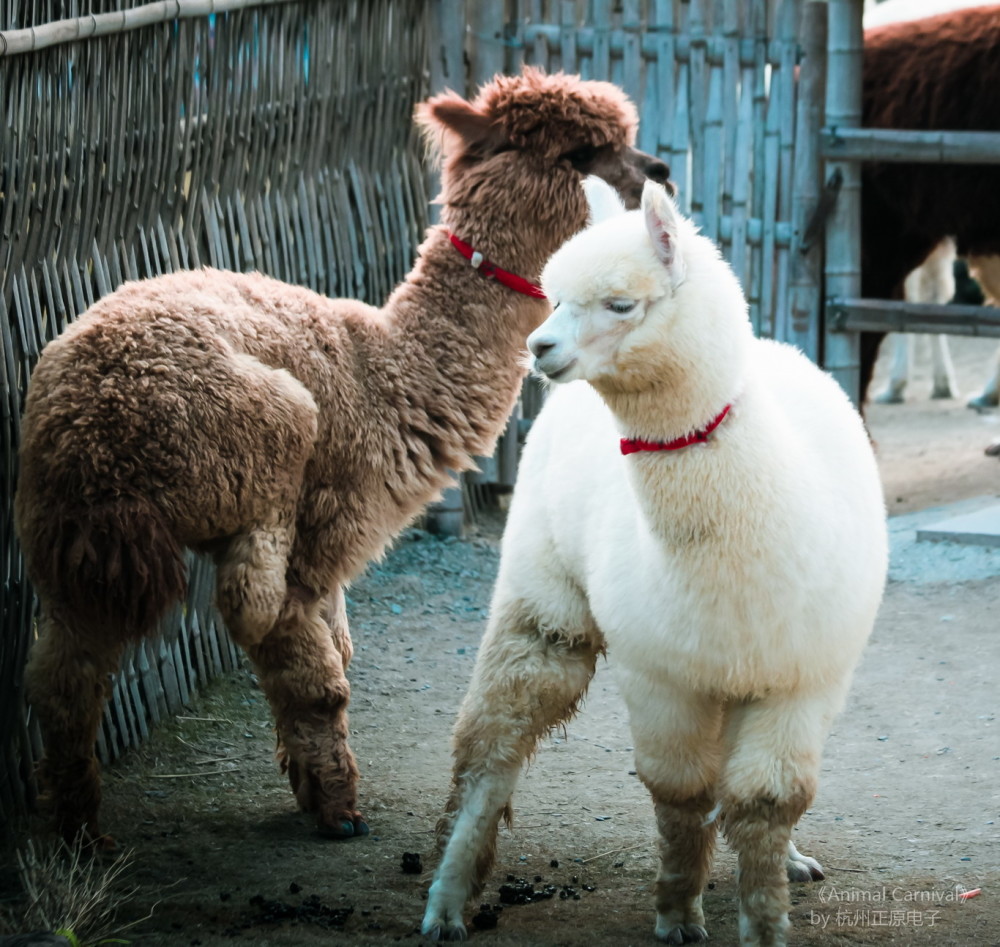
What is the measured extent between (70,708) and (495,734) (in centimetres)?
106

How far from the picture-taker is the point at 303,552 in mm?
3756

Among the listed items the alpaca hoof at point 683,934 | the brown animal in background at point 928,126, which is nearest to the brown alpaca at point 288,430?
the alpaca hoof at point 683,934

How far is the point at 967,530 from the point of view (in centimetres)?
625

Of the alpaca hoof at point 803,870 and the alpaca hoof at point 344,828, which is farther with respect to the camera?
the alpaca hoof at point 344,828

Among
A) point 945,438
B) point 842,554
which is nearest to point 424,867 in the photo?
point 842,554

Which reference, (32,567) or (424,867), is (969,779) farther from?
(32,567)

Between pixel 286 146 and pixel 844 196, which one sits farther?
pixel 844 196

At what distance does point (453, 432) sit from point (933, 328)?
3848 millimetres

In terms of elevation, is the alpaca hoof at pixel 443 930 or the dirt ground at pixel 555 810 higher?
the alpaca hoof at pixel 443 930

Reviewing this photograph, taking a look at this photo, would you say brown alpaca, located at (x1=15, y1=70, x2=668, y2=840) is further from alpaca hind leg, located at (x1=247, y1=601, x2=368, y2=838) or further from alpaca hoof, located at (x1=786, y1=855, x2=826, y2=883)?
alpaca hoof, located at (x1=786, y1=855, x2=826, y2=883)

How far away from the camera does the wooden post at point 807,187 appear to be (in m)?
6.94

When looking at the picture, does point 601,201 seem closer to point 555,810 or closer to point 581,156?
point 581,156

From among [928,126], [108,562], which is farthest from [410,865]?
[928,126]

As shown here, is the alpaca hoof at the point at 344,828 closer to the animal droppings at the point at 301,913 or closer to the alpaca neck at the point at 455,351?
the animal droppings at the point at 301,913
